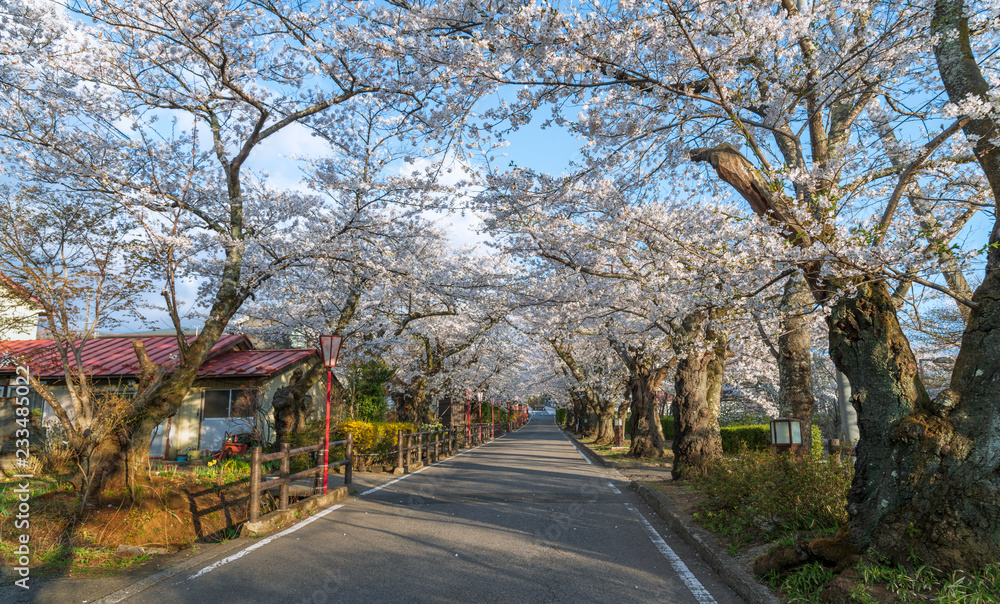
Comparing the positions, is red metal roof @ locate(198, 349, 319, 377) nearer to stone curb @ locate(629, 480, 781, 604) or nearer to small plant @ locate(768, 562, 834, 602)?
stone curb @ locate(629, 480, 781, 604)

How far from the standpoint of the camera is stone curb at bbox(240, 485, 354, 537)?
6.93 metres

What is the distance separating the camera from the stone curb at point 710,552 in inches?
177

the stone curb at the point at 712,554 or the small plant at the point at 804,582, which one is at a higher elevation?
the small plant at the point at 804,582

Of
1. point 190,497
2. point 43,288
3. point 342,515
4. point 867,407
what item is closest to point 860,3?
point 867,407

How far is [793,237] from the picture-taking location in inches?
234

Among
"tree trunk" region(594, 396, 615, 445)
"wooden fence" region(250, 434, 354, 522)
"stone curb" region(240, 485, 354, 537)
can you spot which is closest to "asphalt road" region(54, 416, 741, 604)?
"stone curb" region(240, 485, 354, 537)

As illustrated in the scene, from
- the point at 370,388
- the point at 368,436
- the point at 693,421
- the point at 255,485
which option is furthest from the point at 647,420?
the point at 255,485

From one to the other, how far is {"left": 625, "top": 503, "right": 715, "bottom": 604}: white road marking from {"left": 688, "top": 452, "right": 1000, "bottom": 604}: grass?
54 centimetres

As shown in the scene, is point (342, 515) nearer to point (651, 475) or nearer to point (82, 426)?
point (82, 426)

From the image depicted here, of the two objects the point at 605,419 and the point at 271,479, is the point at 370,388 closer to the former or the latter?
the point at 271,479

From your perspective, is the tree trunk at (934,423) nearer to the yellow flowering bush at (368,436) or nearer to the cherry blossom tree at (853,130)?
the cherry blossom tree at (853,130)

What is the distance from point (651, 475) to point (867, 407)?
949cm

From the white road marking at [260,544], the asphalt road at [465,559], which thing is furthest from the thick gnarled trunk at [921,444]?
the white road marking at [260,544]

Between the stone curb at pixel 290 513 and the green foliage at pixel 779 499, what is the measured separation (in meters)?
5.66
